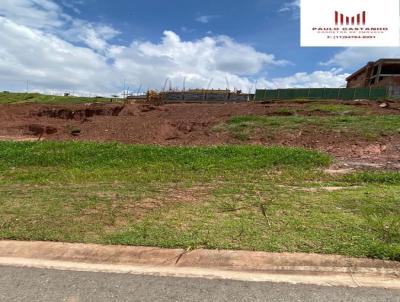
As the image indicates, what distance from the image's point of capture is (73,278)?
12.6 feet

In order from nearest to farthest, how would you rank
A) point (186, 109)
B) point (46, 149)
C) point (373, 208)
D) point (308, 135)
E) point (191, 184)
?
point (373, 208) < point (191, 184) < point (46, 149) < point (308, 135) < point (186, 109)

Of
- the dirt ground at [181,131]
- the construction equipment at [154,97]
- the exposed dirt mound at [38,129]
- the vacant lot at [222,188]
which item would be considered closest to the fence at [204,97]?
the construction equipment at [154,97]

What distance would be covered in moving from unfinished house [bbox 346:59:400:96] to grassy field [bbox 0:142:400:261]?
30576 millimetres

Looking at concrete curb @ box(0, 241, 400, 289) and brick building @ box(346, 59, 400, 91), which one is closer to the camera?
concrete curb @ box(0, 241, 400, 289)

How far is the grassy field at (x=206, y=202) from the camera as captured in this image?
4.59 m

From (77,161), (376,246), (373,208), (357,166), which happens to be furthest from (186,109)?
(376,246)

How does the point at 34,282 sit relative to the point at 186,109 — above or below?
below

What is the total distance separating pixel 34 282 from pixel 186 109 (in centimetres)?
1785

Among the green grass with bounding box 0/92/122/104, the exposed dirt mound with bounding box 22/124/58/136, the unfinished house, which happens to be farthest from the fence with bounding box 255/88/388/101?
the exposed dirt mound with bounding box 22/124/58/136

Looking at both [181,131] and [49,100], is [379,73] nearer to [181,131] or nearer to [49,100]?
[181,131]

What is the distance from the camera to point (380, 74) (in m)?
40.3

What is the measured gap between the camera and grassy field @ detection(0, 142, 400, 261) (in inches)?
181

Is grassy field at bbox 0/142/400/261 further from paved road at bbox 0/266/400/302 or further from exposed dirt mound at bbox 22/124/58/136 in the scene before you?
exposed dirt mound at bbox 22/124/58/136

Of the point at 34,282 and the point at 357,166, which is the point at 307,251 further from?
the point at 357,166
